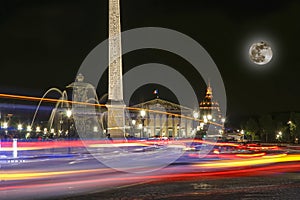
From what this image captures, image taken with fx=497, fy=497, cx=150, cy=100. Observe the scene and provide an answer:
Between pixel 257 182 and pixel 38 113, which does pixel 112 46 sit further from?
pixel 38 113

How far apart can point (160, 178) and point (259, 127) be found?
91.8 meters

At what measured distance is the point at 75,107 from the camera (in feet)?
291

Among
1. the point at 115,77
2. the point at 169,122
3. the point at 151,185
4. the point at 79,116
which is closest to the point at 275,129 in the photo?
the point at 79,116

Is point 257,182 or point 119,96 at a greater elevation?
point 119,96

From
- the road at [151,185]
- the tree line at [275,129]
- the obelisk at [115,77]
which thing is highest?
the obelisk at [115,77]

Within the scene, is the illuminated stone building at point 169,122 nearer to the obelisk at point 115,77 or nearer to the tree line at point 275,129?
the tree line at point 275,129

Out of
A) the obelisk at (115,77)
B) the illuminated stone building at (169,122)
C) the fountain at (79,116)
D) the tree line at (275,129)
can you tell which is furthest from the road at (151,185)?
the illuminated stone building at (169,122)

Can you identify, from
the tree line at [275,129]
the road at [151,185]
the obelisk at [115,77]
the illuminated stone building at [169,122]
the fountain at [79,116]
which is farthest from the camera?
the illuminated stone building at [169,122]

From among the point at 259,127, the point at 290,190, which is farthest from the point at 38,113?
the point at 290,190

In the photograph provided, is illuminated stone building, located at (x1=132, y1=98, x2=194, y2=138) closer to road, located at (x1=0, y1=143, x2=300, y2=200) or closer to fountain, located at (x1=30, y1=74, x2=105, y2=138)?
fountain, located at (x1=30, y1=74, x2=105, y2=138)

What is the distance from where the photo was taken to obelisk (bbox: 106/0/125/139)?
49.8 metres

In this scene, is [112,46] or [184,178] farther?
[112,46]

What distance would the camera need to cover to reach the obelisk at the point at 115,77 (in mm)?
49844

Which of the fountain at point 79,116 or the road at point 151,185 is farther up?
the fountain at point 79,116
